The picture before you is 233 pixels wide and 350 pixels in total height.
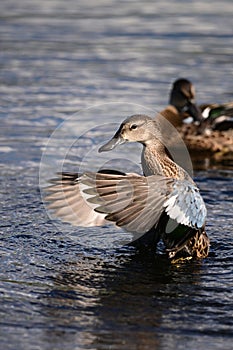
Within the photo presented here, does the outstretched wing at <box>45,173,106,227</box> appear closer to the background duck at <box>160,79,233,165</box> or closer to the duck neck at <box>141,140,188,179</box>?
the duck neck at <box>141,140,188,179</box>

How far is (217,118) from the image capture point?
39.0 ft

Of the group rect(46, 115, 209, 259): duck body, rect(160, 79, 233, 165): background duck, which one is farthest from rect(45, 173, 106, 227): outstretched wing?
rect(160, 79, 233, 165): background duck

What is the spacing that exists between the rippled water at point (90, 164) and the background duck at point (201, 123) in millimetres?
521

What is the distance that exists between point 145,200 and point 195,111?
5.25 m

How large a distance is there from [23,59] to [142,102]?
2823mm

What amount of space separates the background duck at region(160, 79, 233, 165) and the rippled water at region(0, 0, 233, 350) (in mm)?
521

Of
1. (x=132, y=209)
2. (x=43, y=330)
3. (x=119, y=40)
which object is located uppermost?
(x=119, y=40)

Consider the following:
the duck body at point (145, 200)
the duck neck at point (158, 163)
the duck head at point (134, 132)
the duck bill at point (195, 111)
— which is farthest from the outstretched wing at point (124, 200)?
the duck bill at point (195, 111)

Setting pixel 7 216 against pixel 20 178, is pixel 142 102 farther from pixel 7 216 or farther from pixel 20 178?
pixel 7 216

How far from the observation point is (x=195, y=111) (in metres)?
11.9

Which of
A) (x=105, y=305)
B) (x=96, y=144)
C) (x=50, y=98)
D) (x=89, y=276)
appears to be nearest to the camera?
(x=105, y=305)

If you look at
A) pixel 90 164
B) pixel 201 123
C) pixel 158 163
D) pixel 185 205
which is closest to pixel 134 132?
pixel 158 163

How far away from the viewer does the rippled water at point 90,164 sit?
6305 millimetres

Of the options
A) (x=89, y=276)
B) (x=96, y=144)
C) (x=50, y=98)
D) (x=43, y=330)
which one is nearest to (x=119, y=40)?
(x=50, y=98)
